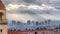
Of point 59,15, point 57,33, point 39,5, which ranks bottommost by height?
point 57,33

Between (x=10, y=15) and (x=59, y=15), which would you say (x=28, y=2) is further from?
(x=59, y=15)

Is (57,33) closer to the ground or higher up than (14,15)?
closer to the ground

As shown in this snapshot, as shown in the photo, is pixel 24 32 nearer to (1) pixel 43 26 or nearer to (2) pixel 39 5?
(1) pixel 43 26

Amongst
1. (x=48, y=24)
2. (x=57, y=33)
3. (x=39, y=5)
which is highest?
(x=39, y=5)

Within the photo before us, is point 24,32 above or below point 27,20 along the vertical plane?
below

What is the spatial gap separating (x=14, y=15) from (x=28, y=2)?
399mm

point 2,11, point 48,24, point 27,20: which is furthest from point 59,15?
point 2,11

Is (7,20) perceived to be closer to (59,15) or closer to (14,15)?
(14,15)

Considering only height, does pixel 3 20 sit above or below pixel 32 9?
below

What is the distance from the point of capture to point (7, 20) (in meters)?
2.71

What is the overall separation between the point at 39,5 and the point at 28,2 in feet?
0.78

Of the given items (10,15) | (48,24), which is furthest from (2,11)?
(48,24)

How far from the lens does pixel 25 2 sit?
2.79m

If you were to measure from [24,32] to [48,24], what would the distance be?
516 millimetres
